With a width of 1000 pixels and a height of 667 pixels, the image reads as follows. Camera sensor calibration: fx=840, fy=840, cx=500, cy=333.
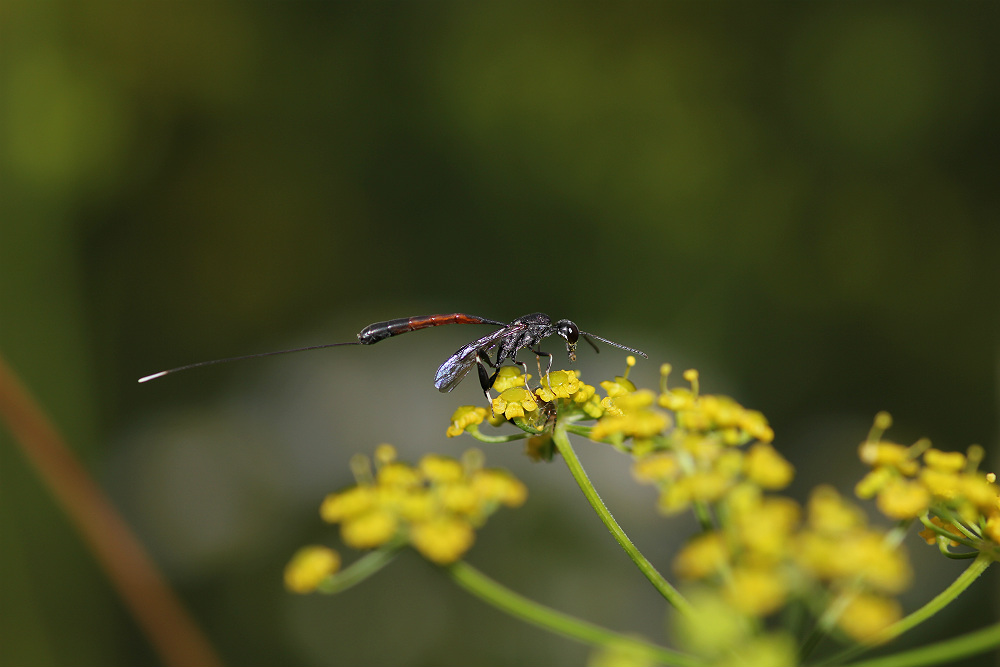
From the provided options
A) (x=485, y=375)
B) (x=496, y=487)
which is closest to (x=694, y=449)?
(x=496, y=487)

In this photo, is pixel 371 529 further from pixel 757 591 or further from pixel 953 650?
pixel 953 650

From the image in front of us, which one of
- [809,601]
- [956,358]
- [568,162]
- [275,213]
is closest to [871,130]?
[956,358]

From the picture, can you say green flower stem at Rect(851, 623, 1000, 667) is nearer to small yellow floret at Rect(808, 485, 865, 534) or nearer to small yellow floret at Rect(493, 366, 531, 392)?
small yellow floret at Rect(808, 485, 865, 534)

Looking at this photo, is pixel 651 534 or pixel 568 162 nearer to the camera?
pixel 651 534

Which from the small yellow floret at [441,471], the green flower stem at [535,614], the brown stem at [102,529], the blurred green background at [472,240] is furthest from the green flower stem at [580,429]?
the blurred green background at [472,240]

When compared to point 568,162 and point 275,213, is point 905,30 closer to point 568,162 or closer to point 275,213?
point 568,162

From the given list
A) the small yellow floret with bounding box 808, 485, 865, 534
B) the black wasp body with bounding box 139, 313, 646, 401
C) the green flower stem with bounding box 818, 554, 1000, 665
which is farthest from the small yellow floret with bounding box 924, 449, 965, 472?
the black wasp body with bounding box 139, 313, 646, 401
